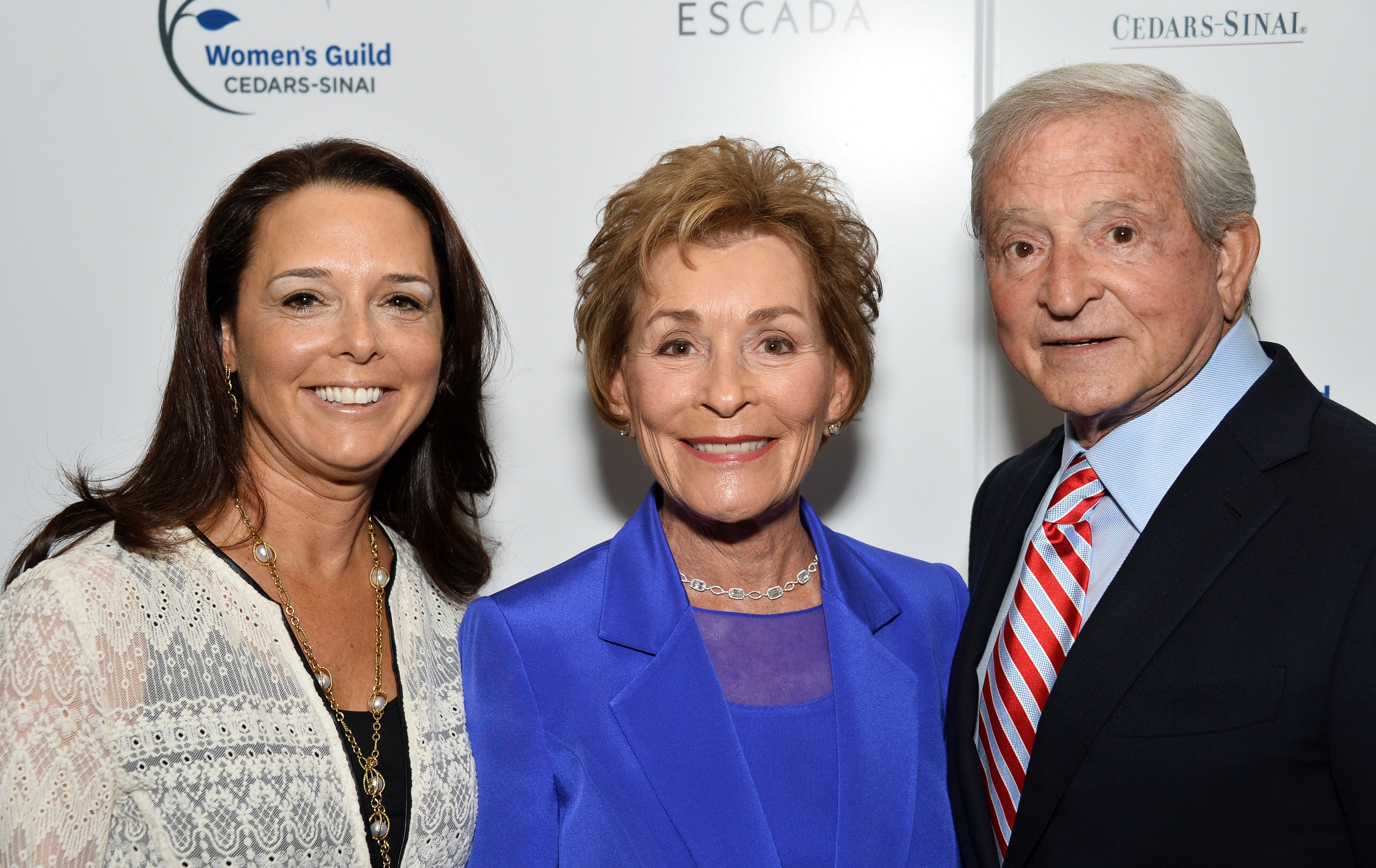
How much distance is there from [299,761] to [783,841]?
79cm

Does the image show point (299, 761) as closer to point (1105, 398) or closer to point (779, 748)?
point (779, 748)

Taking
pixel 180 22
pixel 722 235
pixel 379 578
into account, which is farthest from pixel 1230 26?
pixel 180 22

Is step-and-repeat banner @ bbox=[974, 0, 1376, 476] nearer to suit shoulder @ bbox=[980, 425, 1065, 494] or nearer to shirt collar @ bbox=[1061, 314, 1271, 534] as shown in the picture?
suit shoulder @ bbox=[980, 425, 1065, 494]

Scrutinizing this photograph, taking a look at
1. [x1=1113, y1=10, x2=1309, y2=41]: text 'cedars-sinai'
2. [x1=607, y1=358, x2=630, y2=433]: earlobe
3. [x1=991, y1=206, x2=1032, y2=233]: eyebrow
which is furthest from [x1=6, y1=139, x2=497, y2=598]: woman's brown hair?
[x1=1113, y1=10, x2=1309, y2=41]: text 'cedars-sinai'

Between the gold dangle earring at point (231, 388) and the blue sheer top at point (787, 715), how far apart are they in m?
0.93

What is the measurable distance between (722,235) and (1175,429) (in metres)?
0.80

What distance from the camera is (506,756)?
1698 millimetres

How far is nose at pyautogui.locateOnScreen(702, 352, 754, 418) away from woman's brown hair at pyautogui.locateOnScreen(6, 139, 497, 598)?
599 mm

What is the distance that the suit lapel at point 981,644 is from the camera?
5.60ft

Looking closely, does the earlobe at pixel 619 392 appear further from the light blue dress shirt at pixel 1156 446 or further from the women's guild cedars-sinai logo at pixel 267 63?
the women's guild cedars-sinai logo at pixel 267 63

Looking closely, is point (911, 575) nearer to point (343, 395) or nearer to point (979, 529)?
point (979, 529)

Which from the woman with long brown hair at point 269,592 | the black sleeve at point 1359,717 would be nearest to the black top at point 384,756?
the woman with long brown hair at point 269,592

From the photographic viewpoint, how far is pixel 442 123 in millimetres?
2646

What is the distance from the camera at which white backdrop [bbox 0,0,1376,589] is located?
2.55 metres
